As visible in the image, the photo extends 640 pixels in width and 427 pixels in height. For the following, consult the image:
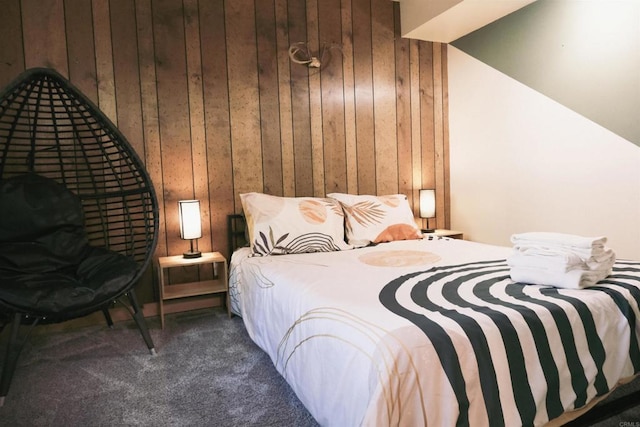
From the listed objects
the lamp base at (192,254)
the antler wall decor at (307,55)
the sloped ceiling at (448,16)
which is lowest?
the lamp base at (192,254)

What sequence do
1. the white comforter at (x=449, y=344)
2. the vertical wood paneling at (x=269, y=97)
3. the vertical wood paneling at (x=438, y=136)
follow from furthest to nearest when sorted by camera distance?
the vertical wood paneling at (x=438, y=136), the vertical wood paneling at (x=269, y=97), the white comforter at (x=449, y=344)

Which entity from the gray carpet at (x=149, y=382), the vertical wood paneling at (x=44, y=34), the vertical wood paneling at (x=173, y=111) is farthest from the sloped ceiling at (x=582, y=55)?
the vertical wood paneling at (x=44, y=34)

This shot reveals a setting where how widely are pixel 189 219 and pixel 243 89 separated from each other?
1100 mm

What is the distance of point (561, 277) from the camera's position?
1571 mm

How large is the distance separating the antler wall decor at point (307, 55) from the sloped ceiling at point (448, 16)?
0.79 metres

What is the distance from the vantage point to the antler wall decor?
10.8ft

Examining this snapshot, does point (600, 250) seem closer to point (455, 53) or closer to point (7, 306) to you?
point (7, 306)

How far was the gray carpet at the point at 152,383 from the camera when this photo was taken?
1.67m

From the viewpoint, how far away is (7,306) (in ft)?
5.96

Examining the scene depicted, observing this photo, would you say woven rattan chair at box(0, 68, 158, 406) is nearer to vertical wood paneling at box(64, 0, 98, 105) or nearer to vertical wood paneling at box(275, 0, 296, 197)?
vertical wood paneling at box(64, 0, 98, 105)

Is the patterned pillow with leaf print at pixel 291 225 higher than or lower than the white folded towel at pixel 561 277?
higher

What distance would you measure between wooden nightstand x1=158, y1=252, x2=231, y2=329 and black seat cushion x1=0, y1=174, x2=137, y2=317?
15.9 inches

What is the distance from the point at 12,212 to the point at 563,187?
Result: 3566mm

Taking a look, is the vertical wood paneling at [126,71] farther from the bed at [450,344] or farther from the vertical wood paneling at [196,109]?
the bed at [450,344]
